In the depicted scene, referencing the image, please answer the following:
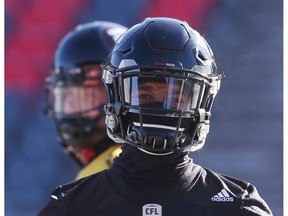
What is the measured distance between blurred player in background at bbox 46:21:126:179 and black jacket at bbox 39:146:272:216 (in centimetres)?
170

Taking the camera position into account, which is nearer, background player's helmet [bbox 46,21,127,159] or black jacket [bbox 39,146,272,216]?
black jacket [bbox 39,146,272,216]

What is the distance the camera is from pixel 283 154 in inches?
242

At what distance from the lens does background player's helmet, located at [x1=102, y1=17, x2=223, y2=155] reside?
6.31 ft

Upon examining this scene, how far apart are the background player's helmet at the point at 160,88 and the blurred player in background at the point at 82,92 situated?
5.33 feet

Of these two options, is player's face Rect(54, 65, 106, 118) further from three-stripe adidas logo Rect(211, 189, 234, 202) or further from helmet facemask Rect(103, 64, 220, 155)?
three-stripe adidas logo Rect(211, 189, 234, 202)

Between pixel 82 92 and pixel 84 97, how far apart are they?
58mm

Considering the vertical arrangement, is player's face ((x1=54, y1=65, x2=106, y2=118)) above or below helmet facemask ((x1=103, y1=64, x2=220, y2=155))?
below

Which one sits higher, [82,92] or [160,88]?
Answer: [160,88]

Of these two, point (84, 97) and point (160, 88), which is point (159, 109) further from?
point (84, 97)

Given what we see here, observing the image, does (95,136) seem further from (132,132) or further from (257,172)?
(257,172)

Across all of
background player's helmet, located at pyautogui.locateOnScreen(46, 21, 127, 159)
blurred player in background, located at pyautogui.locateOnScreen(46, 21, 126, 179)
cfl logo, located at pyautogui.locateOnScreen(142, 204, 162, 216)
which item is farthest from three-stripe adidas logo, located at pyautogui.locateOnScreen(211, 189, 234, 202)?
background player's helmet, located at pyautogui.locateOnScreen(46, 21, 127, 159)

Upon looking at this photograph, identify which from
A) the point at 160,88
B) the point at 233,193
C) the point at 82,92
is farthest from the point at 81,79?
the point at 233,193

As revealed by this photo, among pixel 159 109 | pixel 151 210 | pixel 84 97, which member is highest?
pixel 159 109

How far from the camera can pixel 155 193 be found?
6.17 feet
